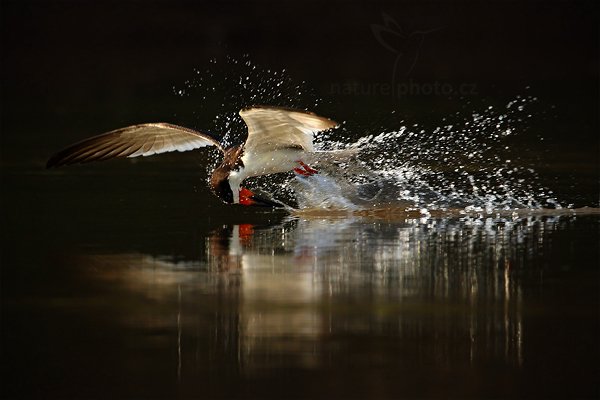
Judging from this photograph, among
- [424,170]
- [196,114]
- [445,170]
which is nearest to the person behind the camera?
[424,170]

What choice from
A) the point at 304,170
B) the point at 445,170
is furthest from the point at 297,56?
the point at 304,170

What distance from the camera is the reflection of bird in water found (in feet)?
81.9

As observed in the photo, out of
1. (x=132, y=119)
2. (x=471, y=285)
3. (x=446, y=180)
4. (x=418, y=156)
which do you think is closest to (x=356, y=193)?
(x=446, y=180)

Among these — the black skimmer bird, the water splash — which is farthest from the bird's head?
the water splash

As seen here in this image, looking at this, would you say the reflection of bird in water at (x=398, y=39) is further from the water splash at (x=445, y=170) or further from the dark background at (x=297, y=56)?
the water splash at (x=445, y=170)

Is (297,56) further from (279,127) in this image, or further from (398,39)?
(279,127)

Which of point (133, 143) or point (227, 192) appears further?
point (133, 143)

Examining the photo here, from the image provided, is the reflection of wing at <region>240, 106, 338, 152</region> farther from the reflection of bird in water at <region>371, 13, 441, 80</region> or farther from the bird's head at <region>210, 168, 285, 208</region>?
the reflection of bird in water at <region>371, 13, 441, 80</region>

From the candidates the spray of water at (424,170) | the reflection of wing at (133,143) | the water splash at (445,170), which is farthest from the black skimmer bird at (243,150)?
the water splash at (445,170)

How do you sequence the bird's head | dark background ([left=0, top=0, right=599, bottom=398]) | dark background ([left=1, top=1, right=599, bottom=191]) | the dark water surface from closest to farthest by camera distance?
1. the dark water surface
2. dark background ([left=0, top=0, right=599, bottom=398])
3. the bird's head
4. dark background ([left=1, top=1, right=599, bottom=191])

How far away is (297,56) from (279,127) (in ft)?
44.9

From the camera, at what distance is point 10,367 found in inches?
298

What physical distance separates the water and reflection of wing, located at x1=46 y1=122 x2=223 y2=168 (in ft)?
1.27

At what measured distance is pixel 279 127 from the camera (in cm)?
1139
